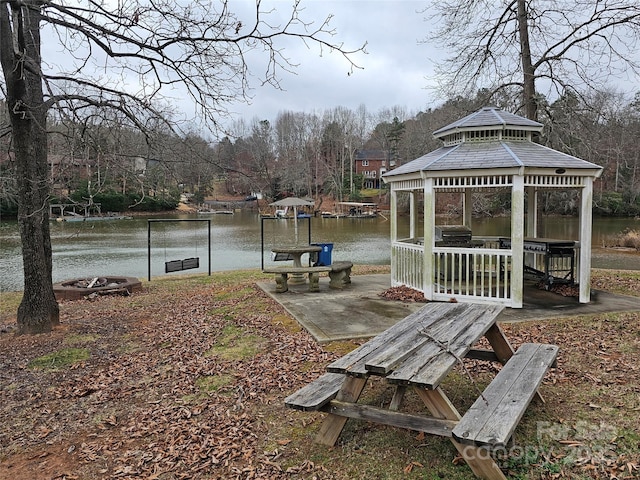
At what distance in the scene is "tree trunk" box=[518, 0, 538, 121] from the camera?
35.5ft

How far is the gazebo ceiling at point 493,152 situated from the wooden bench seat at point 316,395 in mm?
4885

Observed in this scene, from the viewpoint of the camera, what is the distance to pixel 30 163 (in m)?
6.14

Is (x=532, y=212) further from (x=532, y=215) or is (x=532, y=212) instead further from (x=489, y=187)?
(x=489, y=187)

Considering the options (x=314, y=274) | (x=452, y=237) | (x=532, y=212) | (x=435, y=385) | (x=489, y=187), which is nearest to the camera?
(x=435, y=385)

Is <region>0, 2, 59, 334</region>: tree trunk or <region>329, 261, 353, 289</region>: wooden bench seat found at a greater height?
<region>0, 2, 59, 334</region>: tree trunk

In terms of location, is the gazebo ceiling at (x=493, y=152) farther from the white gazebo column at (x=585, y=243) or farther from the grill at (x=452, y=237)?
the grill at (x=452, y=237)

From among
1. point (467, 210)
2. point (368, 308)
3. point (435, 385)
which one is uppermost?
point (467, 210)

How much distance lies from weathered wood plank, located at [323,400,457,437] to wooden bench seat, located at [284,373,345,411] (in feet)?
0.26

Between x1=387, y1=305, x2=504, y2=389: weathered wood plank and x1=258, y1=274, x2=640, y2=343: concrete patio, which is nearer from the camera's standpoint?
x1=387, y1=305, x2=504, y2=389: weathered wood plank

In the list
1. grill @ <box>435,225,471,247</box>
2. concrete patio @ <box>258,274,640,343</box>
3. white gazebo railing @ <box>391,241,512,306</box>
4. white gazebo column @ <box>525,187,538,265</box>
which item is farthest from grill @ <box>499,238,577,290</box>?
grill @ <box>435,225,471,247</box>

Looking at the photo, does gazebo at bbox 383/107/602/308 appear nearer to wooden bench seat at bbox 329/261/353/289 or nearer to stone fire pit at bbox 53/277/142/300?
wooden bench seat at bbox 329/261/353/289

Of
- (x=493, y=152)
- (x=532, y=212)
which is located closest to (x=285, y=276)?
(x=493, y=152)

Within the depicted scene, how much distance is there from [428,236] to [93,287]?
24.7 feet

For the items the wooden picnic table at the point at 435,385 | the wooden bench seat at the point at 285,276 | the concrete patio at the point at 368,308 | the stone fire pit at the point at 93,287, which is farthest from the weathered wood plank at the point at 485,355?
the stone fire pit at the point at 93,287
